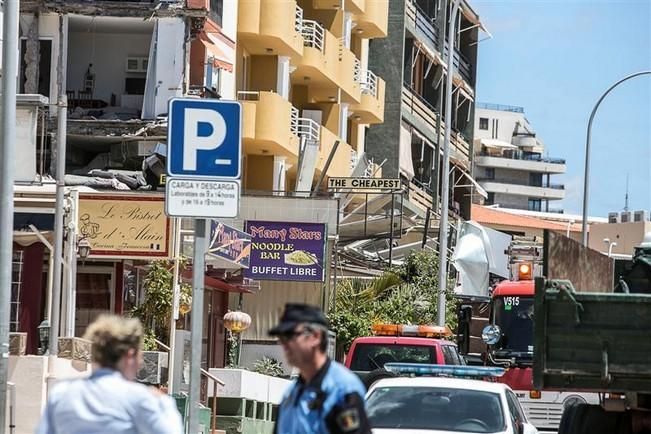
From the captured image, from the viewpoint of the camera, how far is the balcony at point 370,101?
167 ft

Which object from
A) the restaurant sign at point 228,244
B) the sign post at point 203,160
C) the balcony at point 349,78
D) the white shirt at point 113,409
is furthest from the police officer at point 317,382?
the balcony at point 349,78

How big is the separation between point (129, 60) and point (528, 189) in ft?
348

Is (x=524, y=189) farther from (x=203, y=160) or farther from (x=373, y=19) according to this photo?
(x=203, y=160)

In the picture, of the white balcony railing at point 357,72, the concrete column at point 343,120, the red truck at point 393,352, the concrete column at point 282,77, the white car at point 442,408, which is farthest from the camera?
the white balcony railing at point 357,72

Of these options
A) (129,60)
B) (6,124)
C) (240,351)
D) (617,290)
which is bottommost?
(240,351)

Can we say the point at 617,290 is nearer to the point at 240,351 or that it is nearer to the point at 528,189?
the point at 240,351

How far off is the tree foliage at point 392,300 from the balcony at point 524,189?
287ft

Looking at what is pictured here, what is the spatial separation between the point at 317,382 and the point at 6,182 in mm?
11459

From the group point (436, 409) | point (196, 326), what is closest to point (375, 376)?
point (436, 409)

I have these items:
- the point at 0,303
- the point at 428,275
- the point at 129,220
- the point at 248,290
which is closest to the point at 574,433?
the point at 0,303

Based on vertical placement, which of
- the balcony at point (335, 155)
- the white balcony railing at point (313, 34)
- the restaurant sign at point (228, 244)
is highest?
the white balcony railing at point (313, 34)

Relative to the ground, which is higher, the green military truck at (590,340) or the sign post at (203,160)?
the sign post at (203,160)

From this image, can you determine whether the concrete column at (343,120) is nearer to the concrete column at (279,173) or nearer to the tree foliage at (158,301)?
the concrete column at (279,173)

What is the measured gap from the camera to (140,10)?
32750 mm
